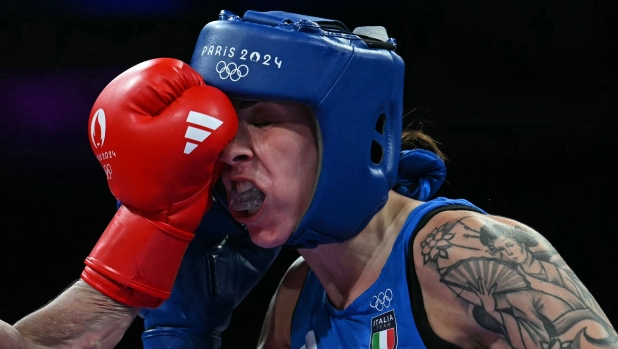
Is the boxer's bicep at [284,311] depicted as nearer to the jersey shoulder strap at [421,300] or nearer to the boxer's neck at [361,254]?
the boxer's neck at [361,254]

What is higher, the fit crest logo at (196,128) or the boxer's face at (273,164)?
the fit crest logo at (196,128)

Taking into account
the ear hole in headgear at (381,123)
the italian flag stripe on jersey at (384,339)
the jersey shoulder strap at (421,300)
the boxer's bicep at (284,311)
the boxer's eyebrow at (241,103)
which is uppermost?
the boxer's eyebrow at (241,103)

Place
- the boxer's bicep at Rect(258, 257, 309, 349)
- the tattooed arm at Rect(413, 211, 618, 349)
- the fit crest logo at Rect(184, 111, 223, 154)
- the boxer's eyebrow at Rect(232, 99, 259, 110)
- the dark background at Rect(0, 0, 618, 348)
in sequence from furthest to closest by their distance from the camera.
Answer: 1. the dark background at Rect(0, 0, 618, 348)
2. the boxer's bicep at Rect(258, 257, 309, 349)
3. the boxer's eyebrow at Rect(232, 99, 259, 110)
4. the fit crest logo at Rect(184, 111, 223, 154)
5. the tattooed arm at Rect(413, 211, 618, 349)

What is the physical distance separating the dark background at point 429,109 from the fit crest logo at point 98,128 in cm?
118

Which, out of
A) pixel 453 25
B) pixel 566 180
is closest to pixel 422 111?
pixel 453 25

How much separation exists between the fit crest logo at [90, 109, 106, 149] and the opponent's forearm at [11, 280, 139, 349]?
28cm

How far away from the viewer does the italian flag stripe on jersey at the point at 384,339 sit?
5.00 ft

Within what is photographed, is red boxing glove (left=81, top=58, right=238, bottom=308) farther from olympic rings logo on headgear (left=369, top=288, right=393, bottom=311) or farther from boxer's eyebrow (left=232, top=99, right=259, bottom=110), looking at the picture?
olympic rings logo on headgear (left=369, top=288, right=393, bottom=311)

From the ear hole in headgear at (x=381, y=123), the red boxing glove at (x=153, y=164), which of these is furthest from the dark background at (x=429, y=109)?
the red boxing glove at (x=153, y=164)

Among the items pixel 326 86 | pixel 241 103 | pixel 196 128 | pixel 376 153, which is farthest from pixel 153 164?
pixel 376 153

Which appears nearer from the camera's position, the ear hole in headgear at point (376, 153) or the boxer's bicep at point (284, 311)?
the ear hole in headgear at point (376, 153)

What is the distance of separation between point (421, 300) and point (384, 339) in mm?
118

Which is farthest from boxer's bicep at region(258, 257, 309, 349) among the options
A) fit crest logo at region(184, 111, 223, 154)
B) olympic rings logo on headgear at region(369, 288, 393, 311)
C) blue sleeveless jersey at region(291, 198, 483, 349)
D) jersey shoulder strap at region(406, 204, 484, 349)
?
fit crest logo at region(184, 111, 223, 154)

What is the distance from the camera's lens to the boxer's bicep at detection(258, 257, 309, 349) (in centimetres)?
193
